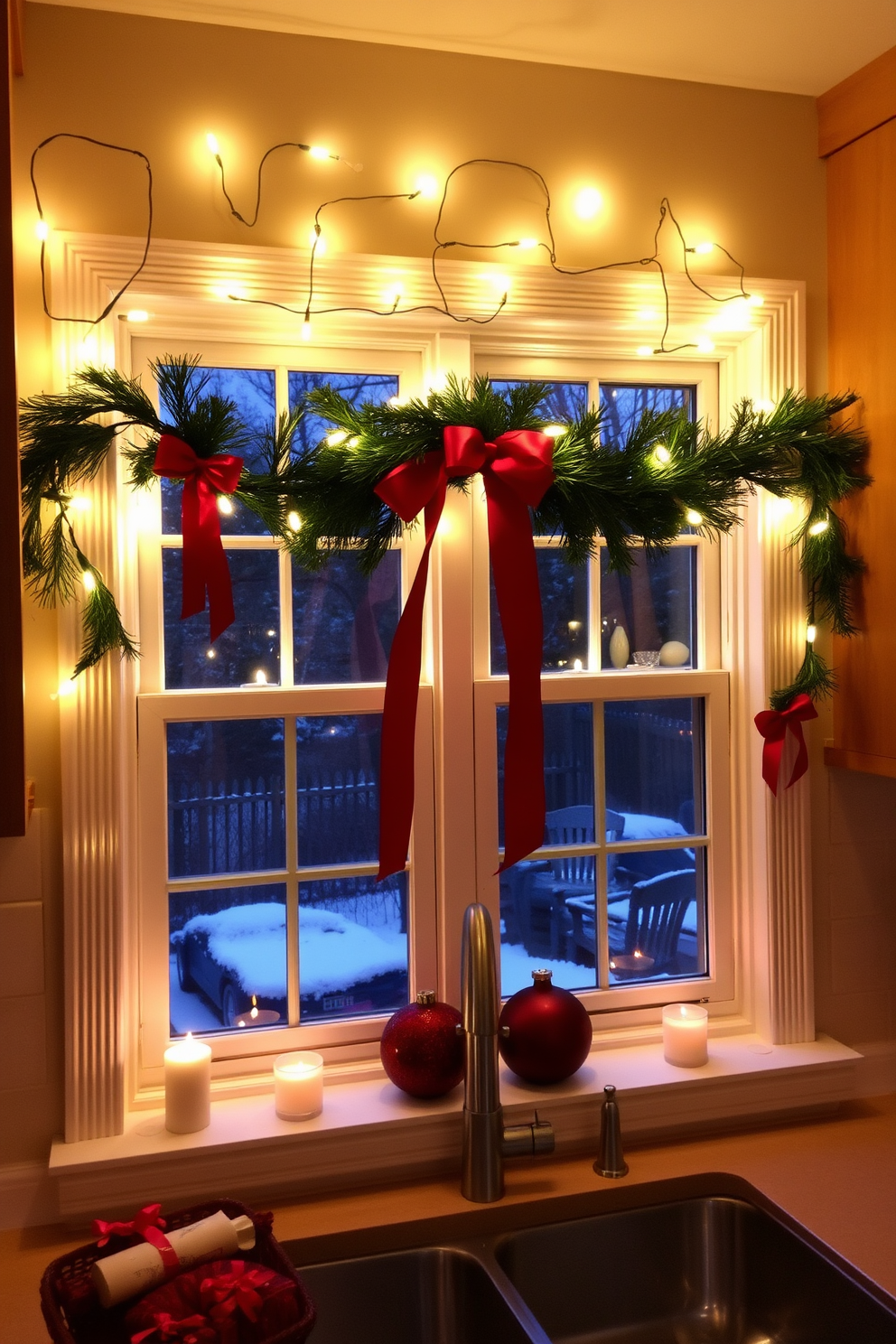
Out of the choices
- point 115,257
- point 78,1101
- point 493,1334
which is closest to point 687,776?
point 493,1334

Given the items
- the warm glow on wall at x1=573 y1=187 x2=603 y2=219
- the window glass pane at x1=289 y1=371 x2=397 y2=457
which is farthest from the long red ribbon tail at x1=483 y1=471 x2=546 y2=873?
the warm glow on wall at x1=573 y1=187 x2=603 y2=219

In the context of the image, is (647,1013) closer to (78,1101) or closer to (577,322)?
(78,1101)

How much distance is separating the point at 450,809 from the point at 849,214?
1248mm

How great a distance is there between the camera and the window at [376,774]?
1732 mm

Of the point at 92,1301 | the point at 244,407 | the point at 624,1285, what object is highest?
the point at 244,407

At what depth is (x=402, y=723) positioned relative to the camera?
1540 mm

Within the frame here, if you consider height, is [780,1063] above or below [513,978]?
below

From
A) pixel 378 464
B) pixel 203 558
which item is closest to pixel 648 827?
pixel 378 464

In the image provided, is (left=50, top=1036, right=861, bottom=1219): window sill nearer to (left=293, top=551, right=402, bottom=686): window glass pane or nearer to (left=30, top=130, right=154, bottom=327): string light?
(left=293, top=551, right=402, bottom=686): window glass pane

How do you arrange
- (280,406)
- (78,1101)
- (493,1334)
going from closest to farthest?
1. (493,1334)
2. (78,1101)
3. (280,406)

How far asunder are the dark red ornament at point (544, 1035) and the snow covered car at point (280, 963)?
0.76ft

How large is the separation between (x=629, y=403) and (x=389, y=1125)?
1.30 meters

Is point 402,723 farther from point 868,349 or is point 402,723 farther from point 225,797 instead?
point 868,349

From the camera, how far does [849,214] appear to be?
1.85 m
